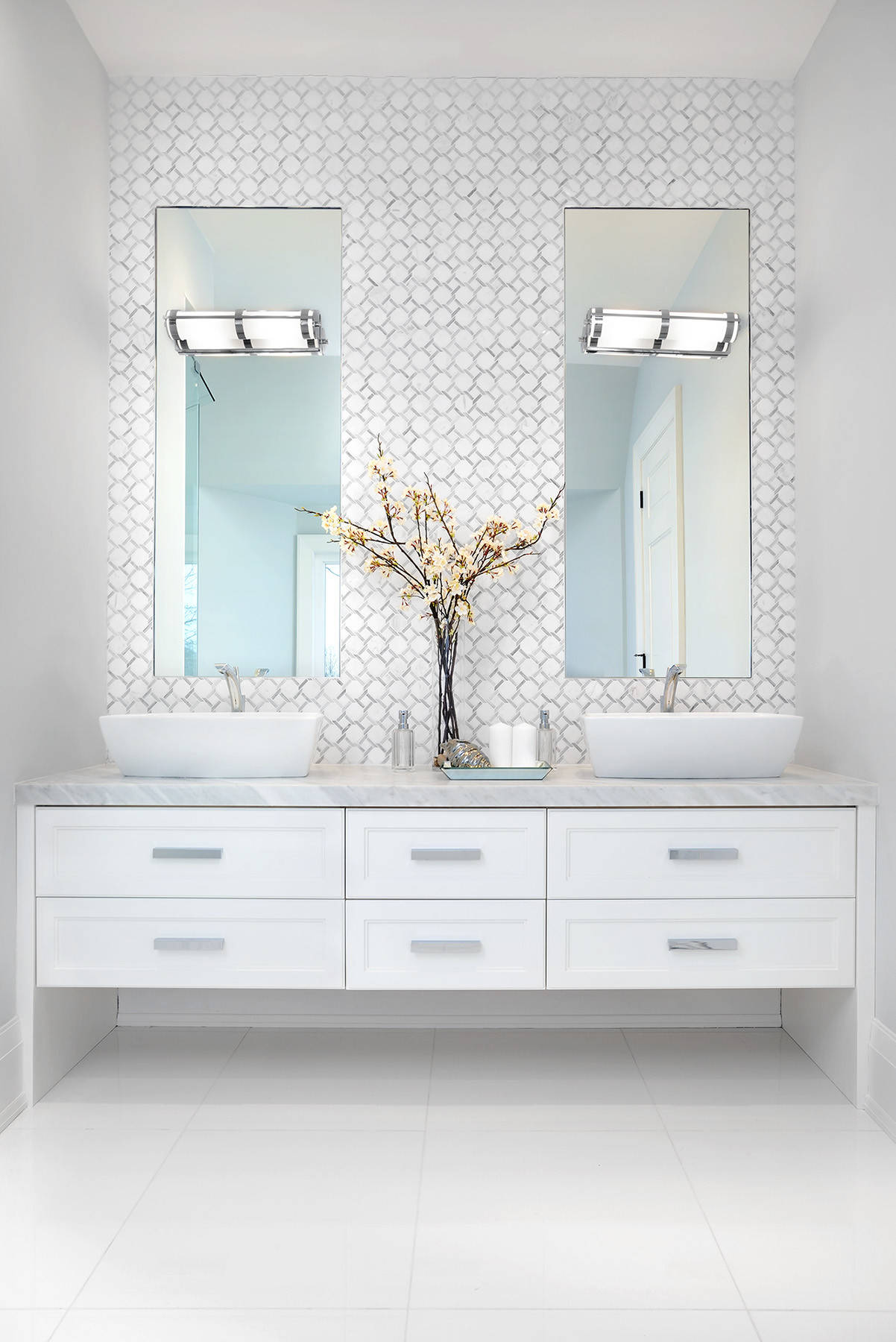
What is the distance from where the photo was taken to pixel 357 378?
2859 millimetres

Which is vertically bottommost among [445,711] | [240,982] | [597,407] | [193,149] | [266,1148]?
[266,1148]

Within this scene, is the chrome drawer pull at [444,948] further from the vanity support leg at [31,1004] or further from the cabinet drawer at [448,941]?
the vanity support leg at [31,1004]

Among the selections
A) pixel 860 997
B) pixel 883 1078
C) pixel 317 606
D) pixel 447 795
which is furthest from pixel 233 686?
pixel 883 1078

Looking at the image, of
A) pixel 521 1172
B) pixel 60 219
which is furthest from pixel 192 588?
pixel 521 1172

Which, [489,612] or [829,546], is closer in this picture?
[829,546]

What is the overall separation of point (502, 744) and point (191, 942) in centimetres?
94

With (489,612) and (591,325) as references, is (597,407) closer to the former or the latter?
(591,325)

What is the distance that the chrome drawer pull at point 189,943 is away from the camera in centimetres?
228

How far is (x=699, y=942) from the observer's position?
227 cm

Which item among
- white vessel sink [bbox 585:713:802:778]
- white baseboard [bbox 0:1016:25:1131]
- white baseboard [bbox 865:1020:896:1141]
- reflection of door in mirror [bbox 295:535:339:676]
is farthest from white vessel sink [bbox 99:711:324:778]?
white baseboard [bbox 865:1020:896:1141]

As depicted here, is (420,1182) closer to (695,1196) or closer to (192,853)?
(695,1196)

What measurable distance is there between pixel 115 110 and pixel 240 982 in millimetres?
2614

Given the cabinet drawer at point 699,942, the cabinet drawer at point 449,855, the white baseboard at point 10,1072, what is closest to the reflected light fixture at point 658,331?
the cabinet drawer at point 449,855

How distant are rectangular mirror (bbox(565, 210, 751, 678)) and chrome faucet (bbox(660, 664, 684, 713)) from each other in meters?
0.16
